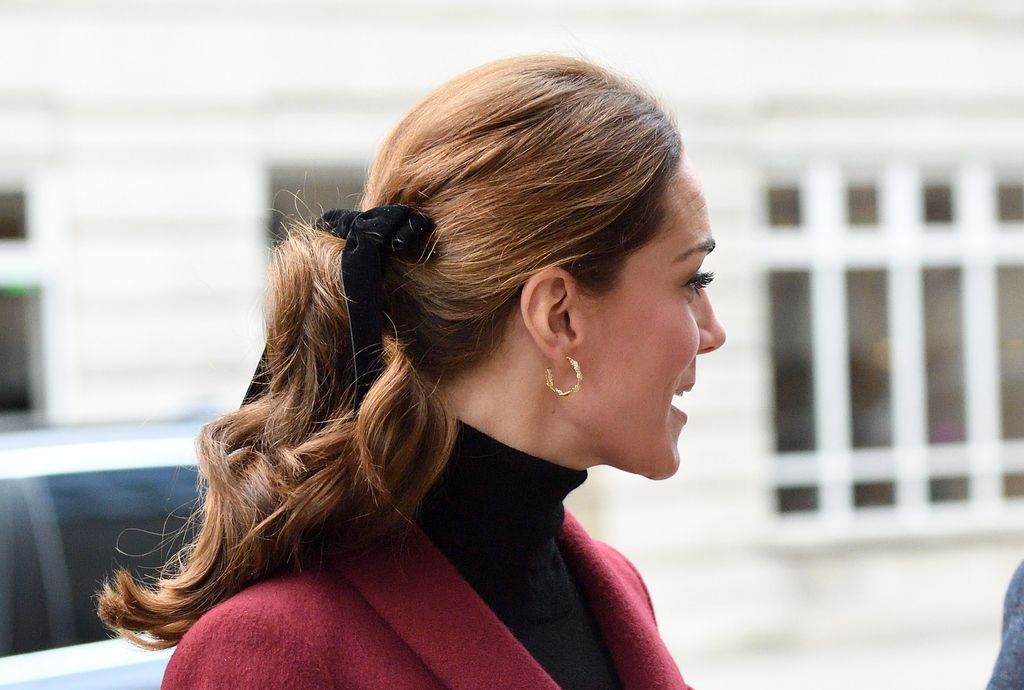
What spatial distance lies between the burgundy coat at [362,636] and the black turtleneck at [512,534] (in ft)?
0.21

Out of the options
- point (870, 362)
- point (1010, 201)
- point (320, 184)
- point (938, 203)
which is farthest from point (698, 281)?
point (1010, 201)

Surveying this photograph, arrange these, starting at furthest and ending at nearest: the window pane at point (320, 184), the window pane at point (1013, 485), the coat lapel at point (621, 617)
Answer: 1. the window pane at point (1013, 485)
2. the window pane at point (320, 184)
3. the coat lapel at point (621, 617)

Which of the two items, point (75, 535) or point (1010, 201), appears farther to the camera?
point (1010, 201)

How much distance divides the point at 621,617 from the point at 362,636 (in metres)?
0.47

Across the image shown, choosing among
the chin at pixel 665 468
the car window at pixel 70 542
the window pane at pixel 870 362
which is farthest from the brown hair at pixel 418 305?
→ the window pane at pixel 870 362

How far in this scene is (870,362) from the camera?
8.52m

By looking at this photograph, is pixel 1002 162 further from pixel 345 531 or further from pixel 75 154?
pixel 345 531

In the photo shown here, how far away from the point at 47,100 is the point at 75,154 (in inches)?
13.2

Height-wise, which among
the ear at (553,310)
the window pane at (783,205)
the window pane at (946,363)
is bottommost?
the window pane at (946,363)

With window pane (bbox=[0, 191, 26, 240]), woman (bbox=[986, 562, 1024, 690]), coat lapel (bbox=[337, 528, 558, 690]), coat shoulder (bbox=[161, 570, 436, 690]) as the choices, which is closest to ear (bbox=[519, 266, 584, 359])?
coat lapel (bbox=[337, 528, 558, 690])

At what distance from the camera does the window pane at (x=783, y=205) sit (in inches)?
323

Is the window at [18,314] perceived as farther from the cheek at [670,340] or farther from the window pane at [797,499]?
the cheek at [670,340]

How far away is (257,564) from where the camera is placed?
4.96 feet

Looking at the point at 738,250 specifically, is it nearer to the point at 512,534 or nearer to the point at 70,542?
the point at 70,542
